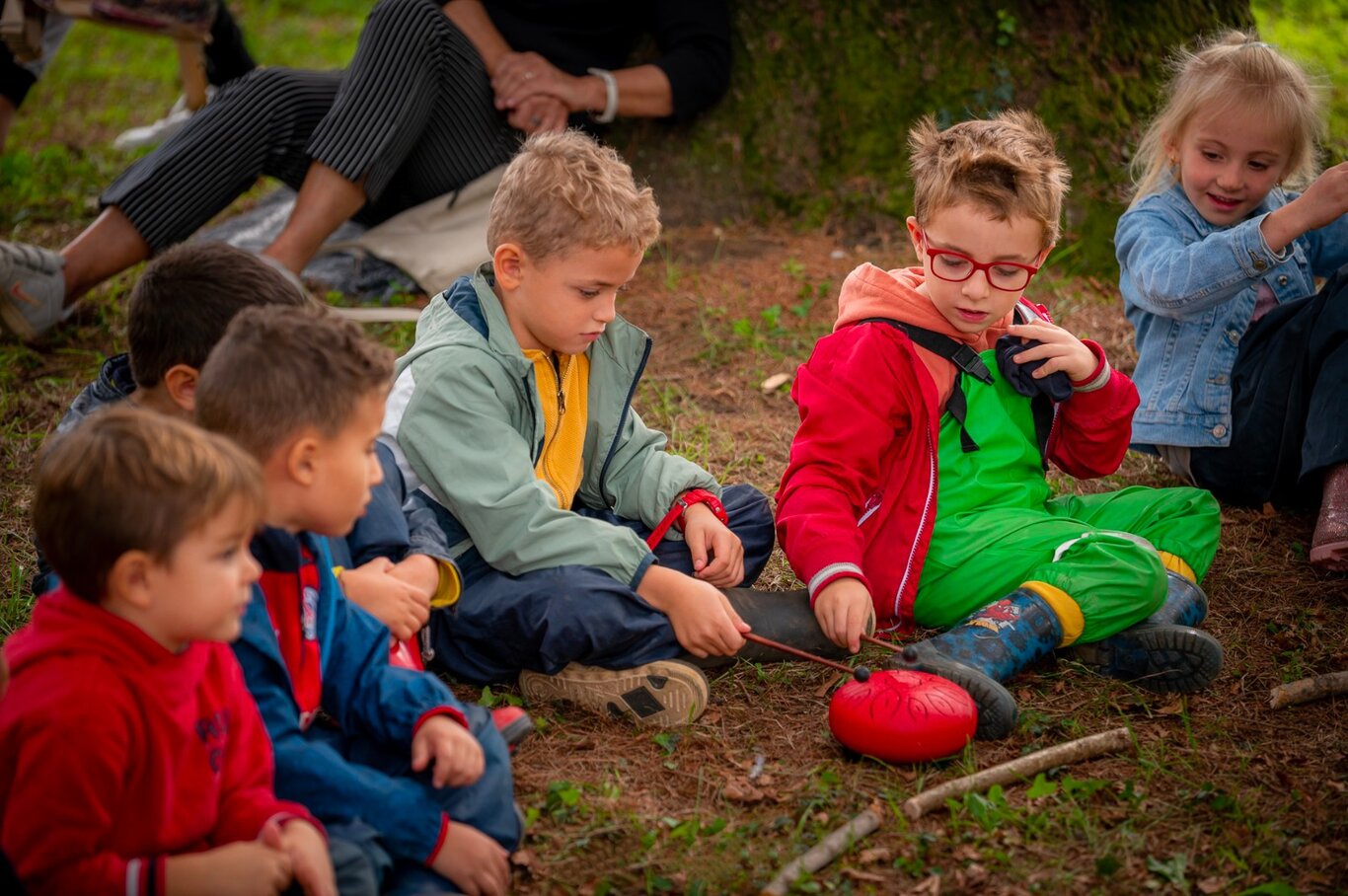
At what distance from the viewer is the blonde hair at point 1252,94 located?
361 cm

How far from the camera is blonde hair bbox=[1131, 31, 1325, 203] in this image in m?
3.61

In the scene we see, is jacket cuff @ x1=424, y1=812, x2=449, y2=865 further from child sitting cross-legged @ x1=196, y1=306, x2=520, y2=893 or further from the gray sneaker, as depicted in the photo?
the gray sneaker

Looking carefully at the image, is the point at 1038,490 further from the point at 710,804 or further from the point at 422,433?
the point at 422,433

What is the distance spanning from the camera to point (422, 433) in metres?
2.84

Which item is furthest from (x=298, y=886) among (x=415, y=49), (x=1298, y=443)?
(x=415, y=49)

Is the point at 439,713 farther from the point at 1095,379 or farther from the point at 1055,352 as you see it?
the point at 1095,379

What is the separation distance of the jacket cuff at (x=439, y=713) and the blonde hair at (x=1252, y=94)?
9.35ft

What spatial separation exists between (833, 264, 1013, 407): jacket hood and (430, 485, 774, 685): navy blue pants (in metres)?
0.92

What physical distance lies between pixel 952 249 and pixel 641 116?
279cm

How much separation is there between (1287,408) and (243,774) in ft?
10.3

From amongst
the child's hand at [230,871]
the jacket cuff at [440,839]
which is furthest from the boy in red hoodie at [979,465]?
the child's hand at [230,871]

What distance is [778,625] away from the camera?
3014mm

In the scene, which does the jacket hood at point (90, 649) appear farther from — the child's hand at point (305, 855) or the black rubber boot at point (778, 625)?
the black rubber boot at point (778, 625)

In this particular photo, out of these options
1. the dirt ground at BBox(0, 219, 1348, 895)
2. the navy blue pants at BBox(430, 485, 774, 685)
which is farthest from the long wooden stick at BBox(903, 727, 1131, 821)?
the navy blue pants at BBox(430, 485, 774, 685)
